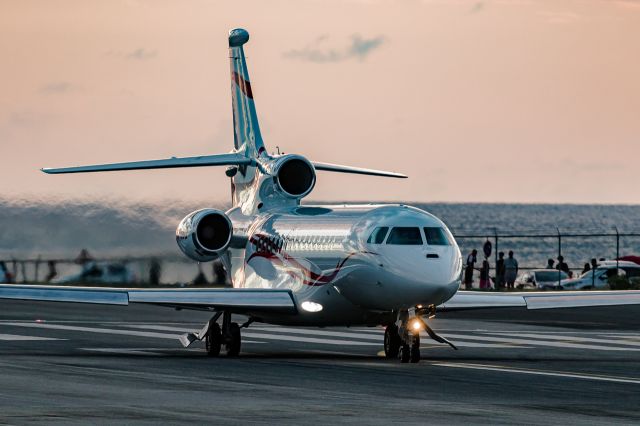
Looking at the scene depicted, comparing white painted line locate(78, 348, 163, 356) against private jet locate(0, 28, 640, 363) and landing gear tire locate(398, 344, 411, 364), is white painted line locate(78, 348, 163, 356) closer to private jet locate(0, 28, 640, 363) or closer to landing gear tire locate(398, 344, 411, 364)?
private jet locate(0, 28, 640, 363)

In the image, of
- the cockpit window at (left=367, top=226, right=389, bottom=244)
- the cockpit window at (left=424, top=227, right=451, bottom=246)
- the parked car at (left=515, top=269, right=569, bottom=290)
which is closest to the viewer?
the cockpit window at (left=424, top=227, right=451, bottom=246)

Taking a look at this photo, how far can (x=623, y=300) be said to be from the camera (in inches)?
1204

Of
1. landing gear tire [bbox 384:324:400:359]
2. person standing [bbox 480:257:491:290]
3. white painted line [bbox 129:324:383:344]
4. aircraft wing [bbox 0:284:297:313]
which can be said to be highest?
aircraft wing [bbox 0:284:297:313]

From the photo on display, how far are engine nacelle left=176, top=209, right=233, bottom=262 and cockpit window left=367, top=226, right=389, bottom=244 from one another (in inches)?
228

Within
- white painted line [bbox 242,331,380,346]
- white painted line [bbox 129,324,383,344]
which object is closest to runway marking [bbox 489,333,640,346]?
white painted line [bbox 129,324,383,344]

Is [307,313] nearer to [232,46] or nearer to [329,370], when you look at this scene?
[329,370]

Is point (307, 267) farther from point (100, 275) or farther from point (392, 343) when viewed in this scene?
point (100, 275)

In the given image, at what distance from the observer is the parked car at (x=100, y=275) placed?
5406 centimetres

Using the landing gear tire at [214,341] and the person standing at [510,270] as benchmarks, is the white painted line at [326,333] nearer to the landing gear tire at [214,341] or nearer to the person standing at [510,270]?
the landing gear tire at [214,341]

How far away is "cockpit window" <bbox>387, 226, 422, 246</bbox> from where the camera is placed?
2745cm

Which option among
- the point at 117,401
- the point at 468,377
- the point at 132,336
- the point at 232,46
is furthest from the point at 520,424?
the point at 232,46

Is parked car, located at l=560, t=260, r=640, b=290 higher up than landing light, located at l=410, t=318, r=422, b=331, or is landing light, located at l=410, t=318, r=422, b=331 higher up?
landing light, located at l=410, t=318, r=422, b=331

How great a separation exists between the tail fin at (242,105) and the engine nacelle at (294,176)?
1.98 m

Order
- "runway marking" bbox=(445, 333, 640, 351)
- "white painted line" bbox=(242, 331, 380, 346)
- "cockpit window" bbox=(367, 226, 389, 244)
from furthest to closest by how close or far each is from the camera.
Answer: "white painted line" bbox=(242, 331, 380, 346), "runway marking" bbox=(445, 333, 640, 351), "cockpit window" bbox=(367, 226, 389, 244)
